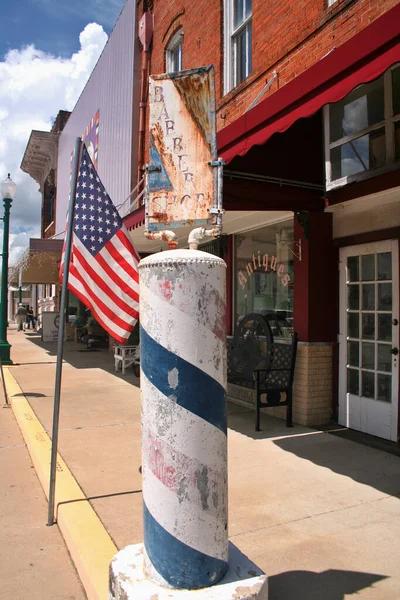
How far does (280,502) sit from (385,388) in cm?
240

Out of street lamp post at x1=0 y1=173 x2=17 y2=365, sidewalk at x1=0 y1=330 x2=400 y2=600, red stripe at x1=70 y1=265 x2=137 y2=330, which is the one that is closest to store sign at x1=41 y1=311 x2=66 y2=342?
street lamp post at x1=0 y1=173 x2=17 y2=365

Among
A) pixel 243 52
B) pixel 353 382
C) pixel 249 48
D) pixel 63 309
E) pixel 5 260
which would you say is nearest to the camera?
pixel 63 309

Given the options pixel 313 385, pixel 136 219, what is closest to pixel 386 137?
pixel 313 385

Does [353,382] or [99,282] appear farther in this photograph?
[353,382]

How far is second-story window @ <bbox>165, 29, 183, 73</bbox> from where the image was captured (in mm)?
11005

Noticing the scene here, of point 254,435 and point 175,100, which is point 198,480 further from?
point 254,435

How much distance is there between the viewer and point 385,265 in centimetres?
593

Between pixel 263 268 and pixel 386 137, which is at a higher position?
pixel 386 137

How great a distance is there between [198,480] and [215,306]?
0.79 metres

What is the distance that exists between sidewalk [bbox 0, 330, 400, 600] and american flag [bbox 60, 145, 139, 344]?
4.71ft

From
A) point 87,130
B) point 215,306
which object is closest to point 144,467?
point 215,306

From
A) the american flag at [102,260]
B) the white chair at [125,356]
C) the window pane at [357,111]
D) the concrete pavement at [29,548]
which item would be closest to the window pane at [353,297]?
the window pane at [357,111]

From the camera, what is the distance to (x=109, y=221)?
4.00m

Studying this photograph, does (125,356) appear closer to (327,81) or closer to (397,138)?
(397,138)
